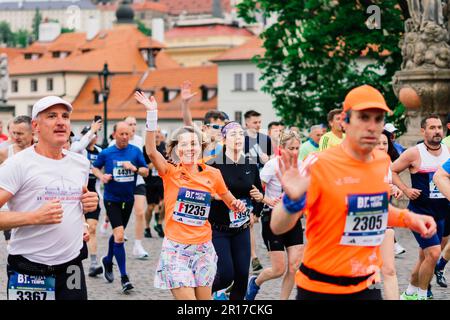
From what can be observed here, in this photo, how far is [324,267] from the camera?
226 inches

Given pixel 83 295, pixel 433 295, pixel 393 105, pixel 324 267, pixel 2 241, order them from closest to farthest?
pixel 324 267 < pixel 83 295 < pixel 433 295 < pixel 2 241 < pixel 393 105

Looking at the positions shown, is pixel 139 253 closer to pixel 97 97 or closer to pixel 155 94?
pixel 155 94

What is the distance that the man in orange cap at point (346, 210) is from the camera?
18.8 ft

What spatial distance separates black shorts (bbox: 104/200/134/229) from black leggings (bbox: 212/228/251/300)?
3.54 m

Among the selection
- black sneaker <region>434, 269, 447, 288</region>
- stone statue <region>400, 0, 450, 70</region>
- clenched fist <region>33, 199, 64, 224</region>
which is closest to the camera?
clenched fist <region>33, 199, 64, 224</region>

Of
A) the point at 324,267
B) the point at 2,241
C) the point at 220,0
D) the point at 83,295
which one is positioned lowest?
the point at 220,0

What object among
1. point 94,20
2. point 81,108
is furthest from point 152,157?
point 94,20

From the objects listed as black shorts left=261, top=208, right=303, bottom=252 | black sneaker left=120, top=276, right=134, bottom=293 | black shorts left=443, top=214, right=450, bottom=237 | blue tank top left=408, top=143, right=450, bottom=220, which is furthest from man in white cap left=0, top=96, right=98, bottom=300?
black shorts left=443, top=214, right=450, bottom=237

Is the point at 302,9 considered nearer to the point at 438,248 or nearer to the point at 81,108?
the point at 438,248

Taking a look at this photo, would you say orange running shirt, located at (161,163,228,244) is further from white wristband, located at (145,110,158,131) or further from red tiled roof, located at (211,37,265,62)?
red tiled roof, located at (211,37,265,62)

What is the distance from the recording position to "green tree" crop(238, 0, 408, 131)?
28.5m

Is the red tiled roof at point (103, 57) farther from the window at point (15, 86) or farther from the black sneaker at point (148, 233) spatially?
the black sneaker at point (148, 233)

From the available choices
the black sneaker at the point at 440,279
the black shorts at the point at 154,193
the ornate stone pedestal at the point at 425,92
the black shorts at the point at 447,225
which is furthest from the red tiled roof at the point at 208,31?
the black sneaker at the point at 440,279
